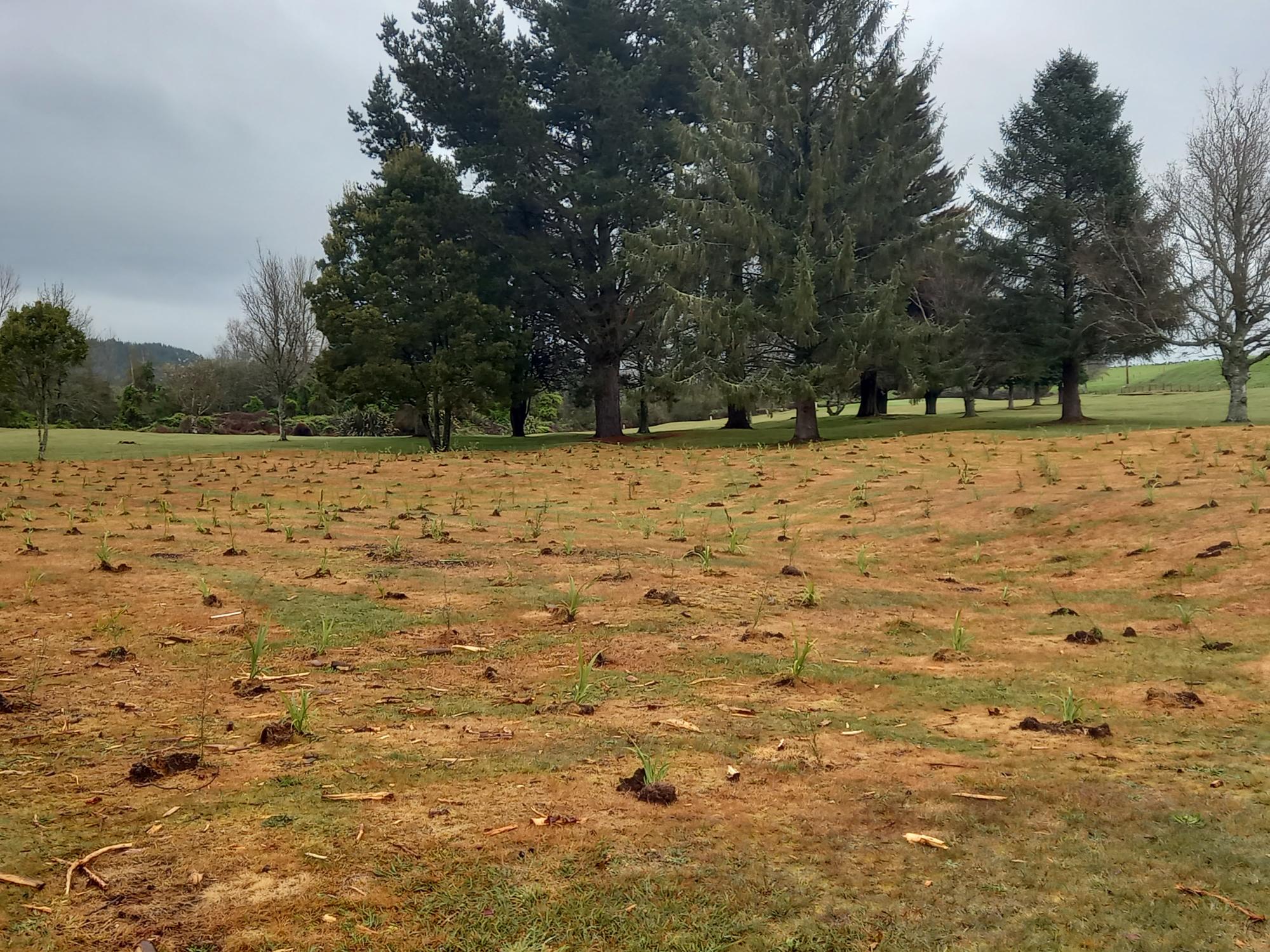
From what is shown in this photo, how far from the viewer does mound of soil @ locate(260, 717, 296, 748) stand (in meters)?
Result: 2.76

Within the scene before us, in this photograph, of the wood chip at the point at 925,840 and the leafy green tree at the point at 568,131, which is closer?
the wood chip at the point at 925,840

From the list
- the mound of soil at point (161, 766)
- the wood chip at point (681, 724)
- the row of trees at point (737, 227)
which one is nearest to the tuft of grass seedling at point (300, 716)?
the mound of soil at point (161, 766)

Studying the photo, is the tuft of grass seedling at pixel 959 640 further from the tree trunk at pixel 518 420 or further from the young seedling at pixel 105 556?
the tree trunk at pixel 518 420

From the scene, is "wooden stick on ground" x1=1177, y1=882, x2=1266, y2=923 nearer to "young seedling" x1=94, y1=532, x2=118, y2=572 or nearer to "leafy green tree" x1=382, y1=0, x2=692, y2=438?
"young seedling" x1=94, y1=532, x2=118, y2=572

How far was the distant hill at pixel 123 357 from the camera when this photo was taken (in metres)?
63.6

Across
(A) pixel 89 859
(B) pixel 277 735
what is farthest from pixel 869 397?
(A) pixel 89 859

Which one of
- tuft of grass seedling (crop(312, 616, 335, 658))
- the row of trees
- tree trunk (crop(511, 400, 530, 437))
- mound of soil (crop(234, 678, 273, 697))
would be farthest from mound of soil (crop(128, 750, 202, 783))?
tree trunk (crop(511, 400, 530, 437))

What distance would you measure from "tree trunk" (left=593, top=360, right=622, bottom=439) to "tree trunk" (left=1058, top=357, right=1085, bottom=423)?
1477cm

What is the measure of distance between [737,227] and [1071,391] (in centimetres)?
1265

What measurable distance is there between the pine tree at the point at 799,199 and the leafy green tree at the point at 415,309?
246 inches

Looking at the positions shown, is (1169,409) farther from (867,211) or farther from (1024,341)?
(867,211)

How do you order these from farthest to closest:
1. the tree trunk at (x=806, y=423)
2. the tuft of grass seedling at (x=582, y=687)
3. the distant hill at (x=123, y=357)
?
the distant hill at (x=123, y=357)
the tree trunk at (x=806, y=423)
the tuft of grass seedling at (x=582, y=687)

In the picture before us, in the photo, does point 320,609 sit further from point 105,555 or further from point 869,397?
point 869,397

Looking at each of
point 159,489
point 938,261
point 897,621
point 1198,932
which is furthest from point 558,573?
point 938,261
